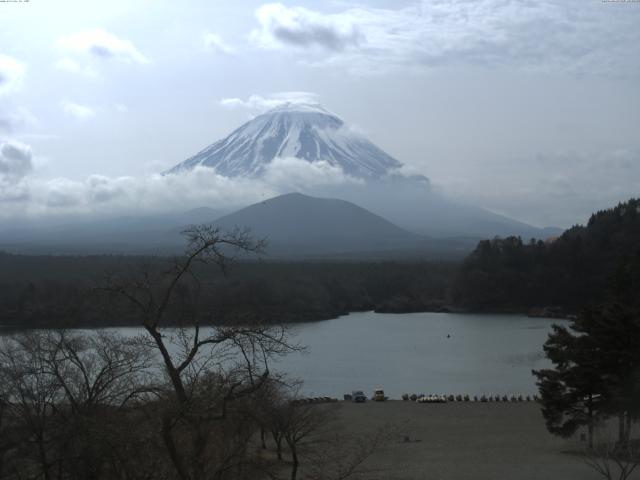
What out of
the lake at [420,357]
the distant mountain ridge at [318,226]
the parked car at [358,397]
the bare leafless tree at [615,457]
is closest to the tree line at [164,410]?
the bare leafless tree at [615,457]

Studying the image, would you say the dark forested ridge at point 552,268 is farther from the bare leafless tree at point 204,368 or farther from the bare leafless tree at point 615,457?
the bare leafless tree at point 204,368

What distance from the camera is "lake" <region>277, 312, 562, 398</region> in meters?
18.8

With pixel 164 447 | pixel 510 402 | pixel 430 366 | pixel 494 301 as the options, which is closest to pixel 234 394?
pixel 164 447

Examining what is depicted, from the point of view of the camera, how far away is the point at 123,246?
8250cm

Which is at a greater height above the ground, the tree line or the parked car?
the tree line

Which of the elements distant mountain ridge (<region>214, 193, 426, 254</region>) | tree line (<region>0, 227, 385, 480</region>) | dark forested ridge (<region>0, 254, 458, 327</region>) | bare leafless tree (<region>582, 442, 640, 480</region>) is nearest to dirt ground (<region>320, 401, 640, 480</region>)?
bare leafless tree (<region>582, 442, 640, 480</region>)

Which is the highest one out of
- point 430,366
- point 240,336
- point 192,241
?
point 192,241

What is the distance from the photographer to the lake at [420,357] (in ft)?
61.8

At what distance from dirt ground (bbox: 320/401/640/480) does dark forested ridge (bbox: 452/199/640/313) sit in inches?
982

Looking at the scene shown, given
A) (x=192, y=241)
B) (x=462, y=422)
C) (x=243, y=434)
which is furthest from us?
(x=462, y=422)

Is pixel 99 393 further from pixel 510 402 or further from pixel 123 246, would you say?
pixel 123 246

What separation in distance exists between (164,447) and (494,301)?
38985 millimetres

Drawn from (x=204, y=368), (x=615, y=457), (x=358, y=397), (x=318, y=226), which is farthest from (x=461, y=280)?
(x=318, y=226)

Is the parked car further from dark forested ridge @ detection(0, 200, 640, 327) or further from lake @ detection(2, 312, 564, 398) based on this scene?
dark forested ridge @ detection(0, 200, 640, 327)
